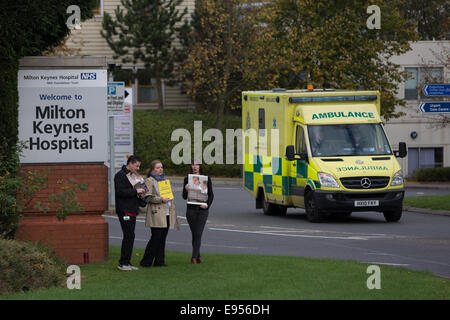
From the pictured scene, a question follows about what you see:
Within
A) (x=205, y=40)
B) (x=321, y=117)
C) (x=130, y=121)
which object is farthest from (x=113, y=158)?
(x=205, y=40)

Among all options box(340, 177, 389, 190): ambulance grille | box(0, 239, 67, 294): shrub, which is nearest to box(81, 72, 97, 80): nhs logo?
box(0, 239, 67, 294): shrub

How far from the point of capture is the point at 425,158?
50062 millimetres

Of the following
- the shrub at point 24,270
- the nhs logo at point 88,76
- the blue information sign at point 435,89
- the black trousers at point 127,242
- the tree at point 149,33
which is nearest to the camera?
the shrub at point 24,270

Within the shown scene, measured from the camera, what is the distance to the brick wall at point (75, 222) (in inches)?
590

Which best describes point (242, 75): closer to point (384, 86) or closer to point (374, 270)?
point (384, 86)

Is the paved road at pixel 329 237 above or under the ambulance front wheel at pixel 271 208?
under

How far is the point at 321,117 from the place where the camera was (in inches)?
927

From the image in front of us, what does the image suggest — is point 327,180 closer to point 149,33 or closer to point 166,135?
point 166,135

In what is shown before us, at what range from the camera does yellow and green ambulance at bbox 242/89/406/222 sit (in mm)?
22578

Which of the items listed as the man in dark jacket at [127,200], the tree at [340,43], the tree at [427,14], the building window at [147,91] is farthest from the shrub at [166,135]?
the man in dark jacket at [127,200]

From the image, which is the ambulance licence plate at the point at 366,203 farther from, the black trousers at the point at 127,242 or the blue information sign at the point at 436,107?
the black trousers at the point at 127,242

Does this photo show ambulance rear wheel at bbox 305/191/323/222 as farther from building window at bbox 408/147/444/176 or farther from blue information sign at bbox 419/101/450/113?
building window at bbox 408/147/444/176

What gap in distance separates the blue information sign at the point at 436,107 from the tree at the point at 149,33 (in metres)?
23.8

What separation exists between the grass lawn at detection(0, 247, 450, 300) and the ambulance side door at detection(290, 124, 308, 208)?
26.4ft
